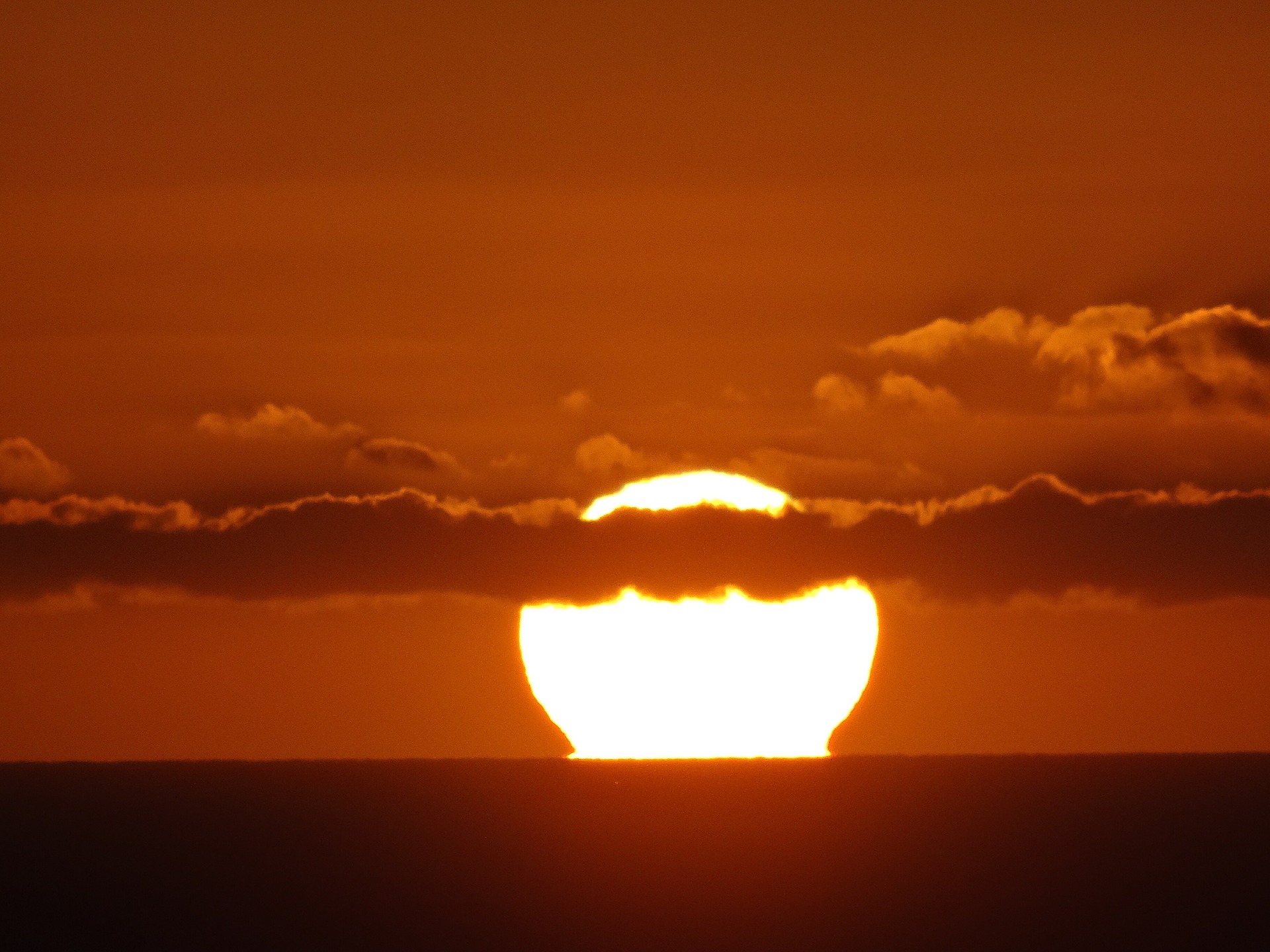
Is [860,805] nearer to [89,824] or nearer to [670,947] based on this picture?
[89,824]

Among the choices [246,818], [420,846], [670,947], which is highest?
[246,818]

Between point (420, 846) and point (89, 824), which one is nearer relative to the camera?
point (420, 846)

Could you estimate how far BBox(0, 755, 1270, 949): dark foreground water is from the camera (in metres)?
79.2

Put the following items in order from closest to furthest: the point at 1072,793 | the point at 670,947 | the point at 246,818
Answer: the point at 670,947 < the point at 246,818 < the point at 1072,793

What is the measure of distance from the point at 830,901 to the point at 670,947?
2069cm

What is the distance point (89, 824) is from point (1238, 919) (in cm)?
8373

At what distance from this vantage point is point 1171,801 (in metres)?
A: 168

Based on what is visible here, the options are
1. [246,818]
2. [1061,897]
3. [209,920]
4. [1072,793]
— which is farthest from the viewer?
[1072,793]

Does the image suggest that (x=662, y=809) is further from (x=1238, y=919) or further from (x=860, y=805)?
(x=1238, y=919)

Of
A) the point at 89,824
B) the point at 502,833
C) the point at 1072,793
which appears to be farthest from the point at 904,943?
the point at 1072,793

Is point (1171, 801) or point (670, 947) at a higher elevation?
point (1171, 801)

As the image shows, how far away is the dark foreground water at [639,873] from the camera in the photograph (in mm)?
79188

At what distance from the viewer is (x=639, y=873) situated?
111 m

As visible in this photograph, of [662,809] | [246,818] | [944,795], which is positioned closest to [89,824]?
[246,818]
